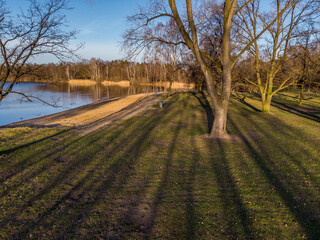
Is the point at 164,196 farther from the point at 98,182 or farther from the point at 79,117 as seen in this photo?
the point at 79,117

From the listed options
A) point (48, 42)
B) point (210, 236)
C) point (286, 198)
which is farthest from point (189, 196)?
point (48, 42)

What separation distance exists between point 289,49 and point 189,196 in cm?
1302

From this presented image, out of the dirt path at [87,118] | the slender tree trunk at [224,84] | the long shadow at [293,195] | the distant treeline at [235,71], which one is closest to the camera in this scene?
the long shadow at [293,195]

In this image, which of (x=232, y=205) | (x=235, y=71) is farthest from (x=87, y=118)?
(x=232, y=205)

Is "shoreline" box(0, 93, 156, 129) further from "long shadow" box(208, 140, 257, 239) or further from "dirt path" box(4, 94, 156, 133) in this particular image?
"long shadow" box(208, 140, 257, 239)

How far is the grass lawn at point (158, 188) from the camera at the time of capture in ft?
10.4

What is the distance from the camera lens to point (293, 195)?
13.4 ft

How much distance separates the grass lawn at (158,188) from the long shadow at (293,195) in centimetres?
2

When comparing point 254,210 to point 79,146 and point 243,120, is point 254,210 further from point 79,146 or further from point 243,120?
point 243,120

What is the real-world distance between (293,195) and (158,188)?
9.22 ft

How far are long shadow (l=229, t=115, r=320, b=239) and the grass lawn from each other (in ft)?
0.06

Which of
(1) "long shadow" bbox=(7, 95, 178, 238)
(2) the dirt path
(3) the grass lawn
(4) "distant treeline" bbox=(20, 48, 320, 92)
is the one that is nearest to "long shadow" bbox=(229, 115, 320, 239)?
(3) the grass lawn

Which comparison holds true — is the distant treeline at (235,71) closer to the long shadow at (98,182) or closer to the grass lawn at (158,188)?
the grass lawn at (158,188)

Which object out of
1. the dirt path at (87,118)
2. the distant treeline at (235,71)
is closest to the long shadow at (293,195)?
the distant treeline at (235,71)
